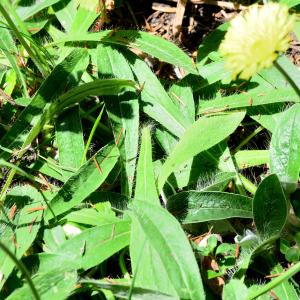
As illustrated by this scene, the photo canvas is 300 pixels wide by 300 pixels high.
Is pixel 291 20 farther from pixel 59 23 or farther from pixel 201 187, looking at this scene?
pixel 59 23

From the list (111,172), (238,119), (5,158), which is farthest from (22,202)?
(238,119)

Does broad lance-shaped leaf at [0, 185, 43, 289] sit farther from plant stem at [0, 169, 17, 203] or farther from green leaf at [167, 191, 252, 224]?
green leaf at [167, 191, 252, 224]

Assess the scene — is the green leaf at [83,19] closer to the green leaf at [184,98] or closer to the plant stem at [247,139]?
the green leaf at [184,98]

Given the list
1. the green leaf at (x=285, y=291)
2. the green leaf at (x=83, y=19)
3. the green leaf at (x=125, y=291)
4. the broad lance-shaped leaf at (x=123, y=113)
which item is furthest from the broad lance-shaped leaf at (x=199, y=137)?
the green leaf at (x=83, y=19)

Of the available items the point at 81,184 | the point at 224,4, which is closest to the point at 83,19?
the point at 224,4

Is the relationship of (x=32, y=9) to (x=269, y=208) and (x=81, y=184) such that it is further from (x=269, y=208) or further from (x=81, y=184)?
(x=269, y=208)

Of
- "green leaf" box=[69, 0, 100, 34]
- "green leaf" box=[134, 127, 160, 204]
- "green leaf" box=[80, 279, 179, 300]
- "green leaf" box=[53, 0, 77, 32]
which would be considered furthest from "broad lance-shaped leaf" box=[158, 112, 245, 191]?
"green leaf" box=[53, 0, 77, 32]

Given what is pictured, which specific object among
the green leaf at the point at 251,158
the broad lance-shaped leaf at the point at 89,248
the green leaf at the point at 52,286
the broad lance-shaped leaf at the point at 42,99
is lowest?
the green leaf at the point at 52,286
